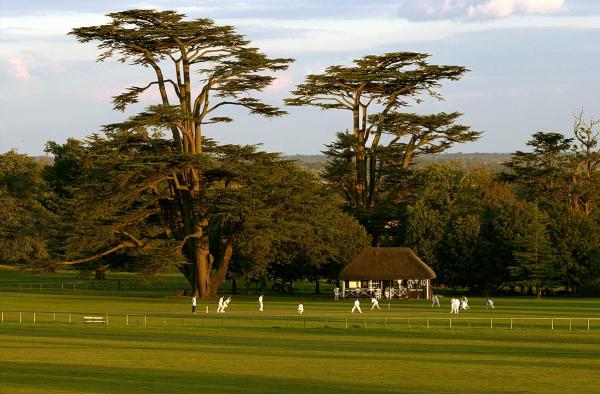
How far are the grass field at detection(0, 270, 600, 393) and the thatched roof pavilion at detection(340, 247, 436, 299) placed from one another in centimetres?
1794

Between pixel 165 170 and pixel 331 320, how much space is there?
27.1 metres

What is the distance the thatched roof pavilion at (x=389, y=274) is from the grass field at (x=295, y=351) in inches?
706

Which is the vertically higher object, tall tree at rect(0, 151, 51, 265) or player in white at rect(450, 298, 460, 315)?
tall tree at rect(0, 151, 51, 265)

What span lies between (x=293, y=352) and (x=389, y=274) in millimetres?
47518

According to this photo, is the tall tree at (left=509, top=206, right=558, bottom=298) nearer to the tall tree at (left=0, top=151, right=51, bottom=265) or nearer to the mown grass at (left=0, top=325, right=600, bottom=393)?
the mown grass at (left=0, top=325, right=600, bottom=393)

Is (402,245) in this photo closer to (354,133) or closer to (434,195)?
(434,195)

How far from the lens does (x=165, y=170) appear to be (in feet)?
269

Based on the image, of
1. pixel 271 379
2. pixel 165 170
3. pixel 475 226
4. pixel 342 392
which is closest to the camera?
pixel 342 392

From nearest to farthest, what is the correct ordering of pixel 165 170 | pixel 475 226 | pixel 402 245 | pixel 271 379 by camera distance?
pixel 271 379 < pixel 165 170 < pixel 475 226 < pixel 402 245

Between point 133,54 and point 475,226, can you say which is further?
point 475,226

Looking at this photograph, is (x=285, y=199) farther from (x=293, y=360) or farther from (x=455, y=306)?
(x=293, y=360)

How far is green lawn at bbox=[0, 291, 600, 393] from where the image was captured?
3123 cm

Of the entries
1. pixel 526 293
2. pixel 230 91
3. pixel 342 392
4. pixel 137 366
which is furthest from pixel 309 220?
pixel 342 392

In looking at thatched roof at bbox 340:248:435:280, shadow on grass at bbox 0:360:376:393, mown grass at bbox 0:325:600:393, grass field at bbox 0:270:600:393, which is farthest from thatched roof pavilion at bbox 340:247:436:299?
shadow on grass at bbox 0:360:376:393
